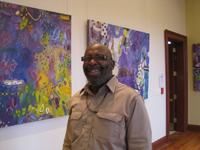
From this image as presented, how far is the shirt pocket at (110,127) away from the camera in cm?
117

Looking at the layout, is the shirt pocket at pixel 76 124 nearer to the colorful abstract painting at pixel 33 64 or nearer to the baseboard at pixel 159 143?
the colorful abstract painting at pixel 33 64

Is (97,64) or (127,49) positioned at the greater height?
(127,49)

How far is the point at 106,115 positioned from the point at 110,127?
8 cm

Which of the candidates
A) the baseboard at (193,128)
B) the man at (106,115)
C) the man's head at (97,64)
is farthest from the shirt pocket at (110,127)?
the baseboard at (193,128)

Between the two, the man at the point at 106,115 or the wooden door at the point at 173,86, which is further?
the wooden door at the point at 173,86

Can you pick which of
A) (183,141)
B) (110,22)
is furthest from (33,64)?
(183,141)

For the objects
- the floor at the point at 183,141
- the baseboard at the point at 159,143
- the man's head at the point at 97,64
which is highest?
the man's head at the point at 97,64

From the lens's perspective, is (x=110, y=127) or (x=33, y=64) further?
(x=33, y=64)

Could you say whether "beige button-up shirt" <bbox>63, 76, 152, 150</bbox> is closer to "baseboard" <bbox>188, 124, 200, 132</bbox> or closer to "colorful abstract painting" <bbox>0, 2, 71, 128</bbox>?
"colorful abstract painting" <bbox>0, 2, 71, 128</bbox>

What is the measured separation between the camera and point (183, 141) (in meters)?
4.20

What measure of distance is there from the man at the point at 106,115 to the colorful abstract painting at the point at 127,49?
122 centimetres

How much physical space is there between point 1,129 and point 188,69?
181 inches

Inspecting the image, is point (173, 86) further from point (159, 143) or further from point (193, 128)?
point (159, 143)

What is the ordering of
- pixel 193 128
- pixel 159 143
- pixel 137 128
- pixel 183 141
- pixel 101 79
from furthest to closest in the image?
1. pixel 193 128
2. pixel 183 141
3. pixel 159 143
4. pixel 101 79
5. pixel 137 128
